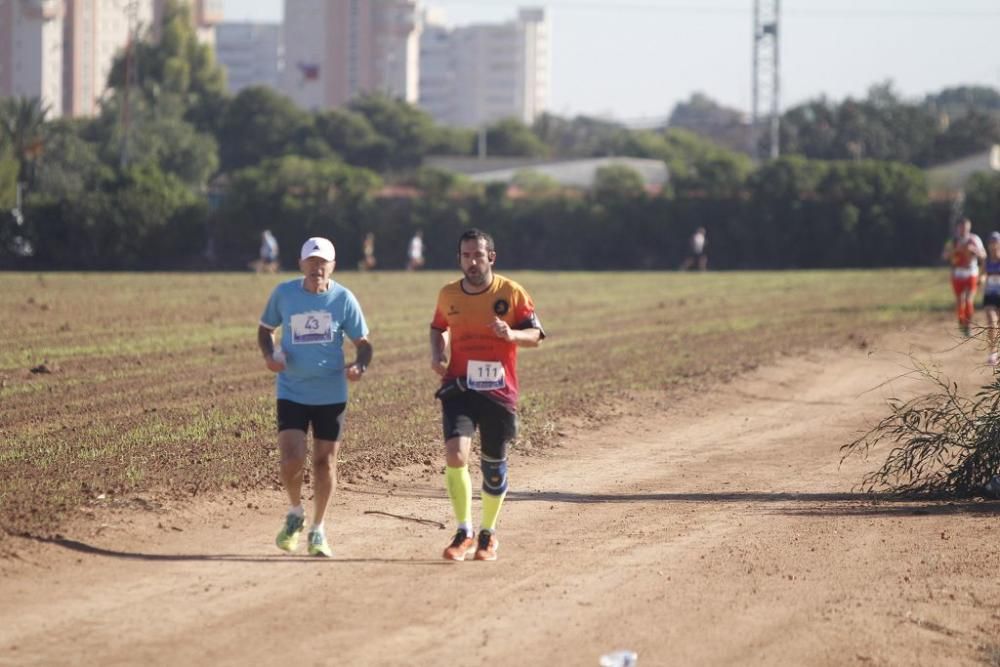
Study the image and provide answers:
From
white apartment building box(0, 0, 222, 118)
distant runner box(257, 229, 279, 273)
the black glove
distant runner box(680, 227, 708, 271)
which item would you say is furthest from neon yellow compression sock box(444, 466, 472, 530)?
white apartment building box(0, 0, 222, 118)

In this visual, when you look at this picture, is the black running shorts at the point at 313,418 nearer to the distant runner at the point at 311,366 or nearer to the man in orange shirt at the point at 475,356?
the distant runner at the point at 311,366

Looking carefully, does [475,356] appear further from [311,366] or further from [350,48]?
[350,48]

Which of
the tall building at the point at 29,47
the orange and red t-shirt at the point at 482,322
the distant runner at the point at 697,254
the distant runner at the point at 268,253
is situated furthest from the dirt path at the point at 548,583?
the tall building at the point at 29,47

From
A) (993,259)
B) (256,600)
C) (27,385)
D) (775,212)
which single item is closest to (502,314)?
(256,600)

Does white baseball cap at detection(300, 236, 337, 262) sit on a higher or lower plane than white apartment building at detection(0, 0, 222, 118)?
lower

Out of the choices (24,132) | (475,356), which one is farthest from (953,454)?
(24,132)

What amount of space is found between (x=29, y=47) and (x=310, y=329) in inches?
5759

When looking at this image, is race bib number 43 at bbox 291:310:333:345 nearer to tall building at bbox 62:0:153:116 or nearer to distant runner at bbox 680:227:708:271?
distant runner at bbox 680:227:708:271

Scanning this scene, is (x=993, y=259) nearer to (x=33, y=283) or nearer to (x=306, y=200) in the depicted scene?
(x=33, y=283)

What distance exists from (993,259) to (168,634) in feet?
59.7

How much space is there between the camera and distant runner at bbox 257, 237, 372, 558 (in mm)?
9492

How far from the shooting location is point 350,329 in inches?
380

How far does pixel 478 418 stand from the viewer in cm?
966

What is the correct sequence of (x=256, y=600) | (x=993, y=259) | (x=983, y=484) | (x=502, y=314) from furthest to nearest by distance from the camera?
(x=993, y=259), (x=983, y=484), (x=502, y=314), (x=256, y=600)
